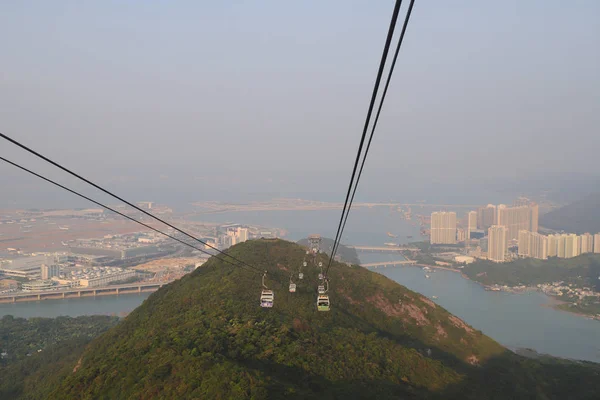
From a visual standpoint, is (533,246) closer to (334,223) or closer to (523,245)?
(523,245)

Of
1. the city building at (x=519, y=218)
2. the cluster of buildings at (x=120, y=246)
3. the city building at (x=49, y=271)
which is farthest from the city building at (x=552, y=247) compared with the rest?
the city building at (x=49, y=271)

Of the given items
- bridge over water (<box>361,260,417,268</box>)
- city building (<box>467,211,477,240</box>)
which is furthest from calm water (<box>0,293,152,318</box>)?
city building (<box>467,211,477,240</box>)

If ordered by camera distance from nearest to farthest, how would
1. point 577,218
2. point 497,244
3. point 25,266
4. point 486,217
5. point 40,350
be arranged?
point 40,350, point 25,266, point 497,244, point 486,217, point 577,218

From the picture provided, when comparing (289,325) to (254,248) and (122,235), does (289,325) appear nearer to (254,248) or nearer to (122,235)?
(254,248)

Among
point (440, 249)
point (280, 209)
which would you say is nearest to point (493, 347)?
point (440, 249)

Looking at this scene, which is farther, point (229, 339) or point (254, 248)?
point (254, 248)

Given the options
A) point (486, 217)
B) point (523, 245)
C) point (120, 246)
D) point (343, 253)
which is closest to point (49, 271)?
point (120, 246)

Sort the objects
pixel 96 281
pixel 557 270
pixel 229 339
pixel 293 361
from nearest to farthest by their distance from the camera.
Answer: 1. pixel 293 361
2. pixel 229 339
3. pixel 96 281
4. pixel 557 270
